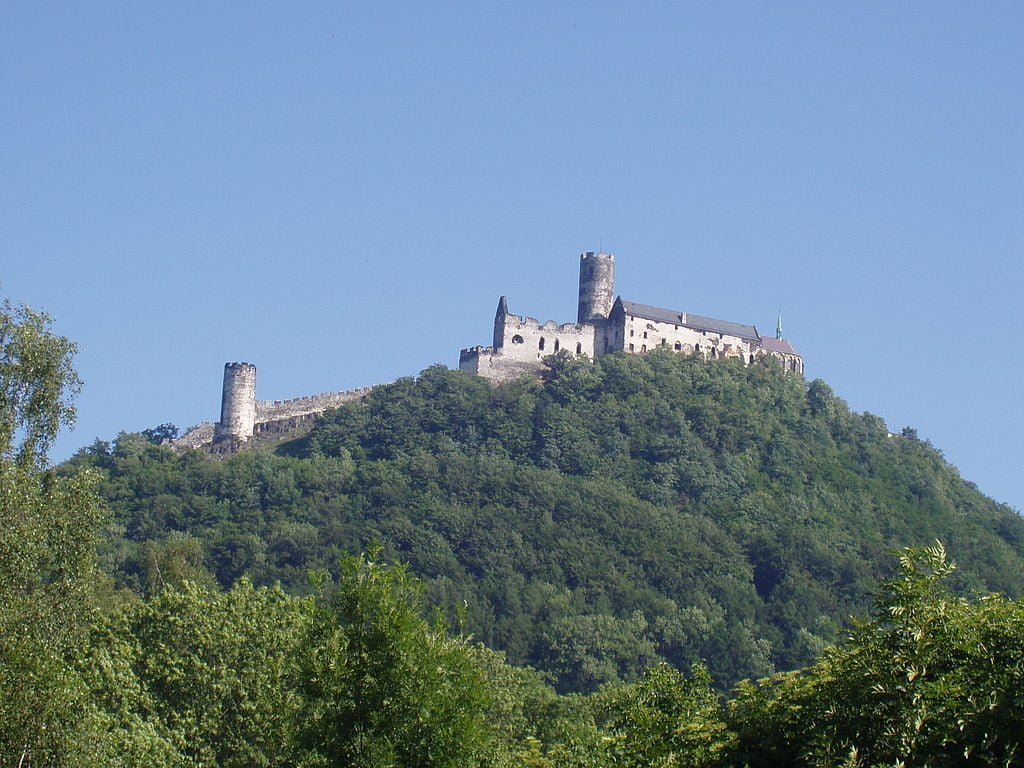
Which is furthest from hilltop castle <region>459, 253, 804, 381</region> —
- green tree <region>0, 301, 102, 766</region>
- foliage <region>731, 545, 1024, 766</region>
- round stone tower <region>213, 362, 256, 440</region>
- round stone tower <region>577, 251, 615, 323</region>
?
foliage <region>731, 545, 1024, 766</region>

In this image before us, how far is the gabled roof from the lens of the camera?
133 metres

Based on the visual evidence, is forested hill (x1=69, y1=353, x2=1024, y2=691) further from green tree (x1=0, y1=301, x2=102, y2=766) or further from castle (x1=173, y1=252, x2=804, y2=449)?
green tree (x1=0, y1=301, x2=102, y2=766)

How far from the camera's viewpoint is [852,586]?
10538 cm

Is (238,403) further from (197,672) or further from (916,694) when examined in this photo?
(916,694)

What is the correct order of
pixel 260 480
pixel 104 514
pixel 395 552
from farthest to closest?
pixel 260 480 < pixel 395 552 < pixel 104 514

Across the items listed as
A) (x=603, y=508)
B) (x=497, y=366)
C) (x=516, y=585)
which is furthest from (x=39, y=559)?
(x=497, y=366)

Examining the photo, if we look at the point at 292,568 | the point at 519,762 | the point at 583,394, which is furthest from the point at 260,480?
the point at 519,762

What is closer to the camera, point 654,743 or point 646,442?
point 654,743

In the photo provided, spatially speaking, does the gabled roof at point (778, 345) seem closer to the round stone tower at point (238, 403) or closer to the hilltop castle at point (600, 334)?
the hilltop castle at point (600, 334)

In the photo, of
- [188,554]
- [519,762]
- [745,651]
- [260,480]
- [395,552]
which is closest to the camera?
[519,762]

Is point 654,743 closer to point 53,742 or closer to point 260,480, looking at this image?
point 53,742

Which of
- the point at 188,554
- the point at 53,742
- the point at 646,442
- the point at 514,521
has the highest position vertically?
the point at 646,442

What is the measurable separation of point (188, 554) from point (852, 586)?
132 feet

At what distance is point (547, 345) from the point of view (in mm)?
122375
